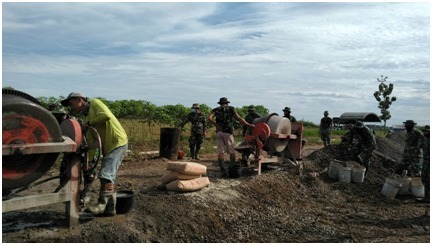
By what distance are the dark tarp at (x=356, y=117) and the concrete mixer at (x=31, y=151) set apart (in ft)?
102

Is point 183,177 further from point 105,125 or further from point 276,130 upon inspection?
point 276,130

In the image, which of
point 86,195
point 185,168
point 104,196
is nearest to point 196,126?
point 185,168

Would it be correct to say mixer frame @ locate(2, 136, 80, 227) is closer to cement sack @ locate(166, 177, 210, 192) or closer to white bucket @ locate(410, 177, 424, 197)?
cement sack @ locate(166, 177, 210, 192)

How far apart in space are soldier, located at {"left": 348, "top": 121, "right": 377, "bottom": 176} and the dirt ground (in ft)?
2.22

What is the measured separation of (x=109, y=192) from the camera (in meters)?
5.85

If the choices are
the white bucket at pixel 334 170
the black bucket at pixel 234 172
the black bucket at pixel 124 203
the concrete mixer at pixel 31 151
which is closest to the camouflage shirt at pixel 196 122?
the black bucket at pixel 234 172

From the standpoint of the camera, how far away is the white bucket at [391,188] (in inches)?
389

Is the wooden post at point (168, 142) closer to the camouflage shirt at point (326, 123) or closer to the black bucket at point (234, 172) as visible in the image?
the black bucket at point (234, 172)

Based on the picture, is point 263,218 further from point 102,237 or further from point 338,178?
point 338,178

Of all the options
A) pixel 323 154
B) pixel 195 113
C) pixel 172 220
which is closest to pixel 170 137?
pixel 195 113

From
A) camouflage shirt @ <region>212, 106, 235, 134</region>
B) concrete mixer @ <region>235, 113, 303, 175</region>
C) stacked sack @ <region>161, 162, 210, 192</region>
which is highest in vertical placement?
camouflage shirt @ <region>212, 106, 235, 134</region>

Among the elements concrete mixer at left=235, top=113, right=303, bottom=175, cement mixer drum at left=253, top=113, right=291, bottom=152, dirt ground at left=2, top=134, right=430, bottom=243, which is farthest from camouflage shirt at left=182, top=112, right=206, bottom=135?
cement mixer drum at left=253, top=113, right=291, bottom=152

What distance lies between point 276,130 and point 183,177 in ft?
12.2

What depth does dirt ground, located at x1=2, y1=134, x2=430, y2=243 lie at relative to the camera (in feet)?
18.6
